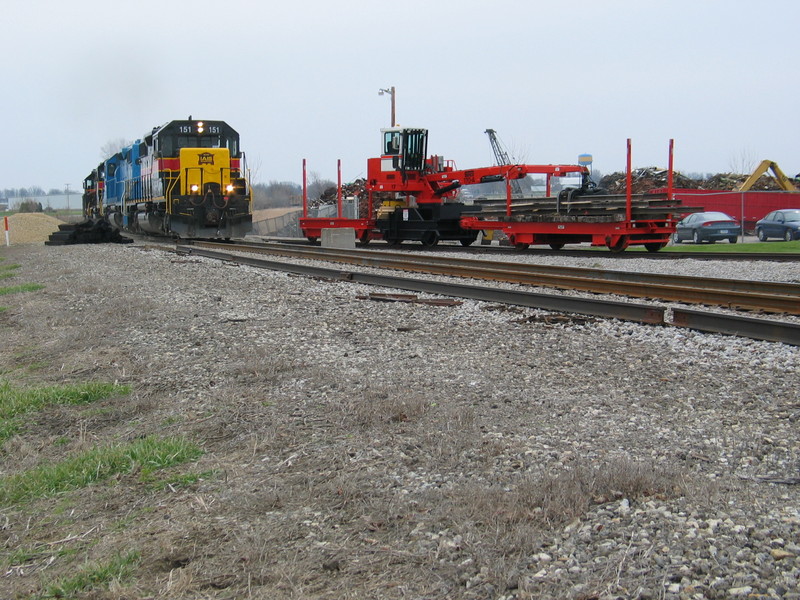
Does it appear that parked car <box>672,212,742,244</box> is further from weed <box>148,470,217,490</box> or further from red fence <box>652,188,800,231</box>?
weed <box>148,470,217,490</box>

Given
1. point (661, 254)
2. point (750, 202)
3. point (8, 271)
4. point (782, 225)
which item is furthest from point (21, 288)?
point (750, 202)

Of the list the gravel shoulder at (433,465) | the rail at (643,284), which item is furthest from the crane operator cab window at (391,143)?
the gravel shoulder at (433,465)

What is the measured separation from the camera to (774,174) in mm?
42938

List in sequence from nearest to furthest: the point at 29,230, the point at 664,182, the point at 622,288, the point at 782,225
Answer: the point at 622,288, the point at 782,225, the point at 664,182, the point at 29,230

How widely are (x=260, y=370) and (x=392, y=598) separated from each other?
319 cm

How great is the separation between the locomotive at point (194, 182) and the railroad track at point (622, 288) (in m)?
9.76

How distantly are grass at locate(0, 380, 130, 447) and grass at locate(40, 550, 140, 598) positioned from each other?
241cm

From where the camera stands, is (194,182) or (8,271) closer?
(8,271)

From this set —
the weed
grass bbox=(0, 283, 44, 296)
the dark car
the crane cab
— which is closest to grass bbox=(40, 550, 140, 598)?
the weed

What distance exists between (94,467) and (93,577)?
1.21 meters

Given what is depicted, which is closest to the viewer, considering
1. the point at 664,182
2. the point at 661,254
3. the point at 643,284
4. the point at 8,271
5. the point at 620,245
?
the point at 643,284

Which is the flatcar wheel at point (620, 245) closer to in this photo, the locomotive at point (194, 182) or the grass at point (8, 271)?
the locomotive at point (194, 182)

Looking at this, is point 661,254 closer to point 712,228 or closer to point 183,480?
point 712,228

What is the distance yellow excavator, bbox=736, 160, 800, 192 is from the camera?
40.3 m
